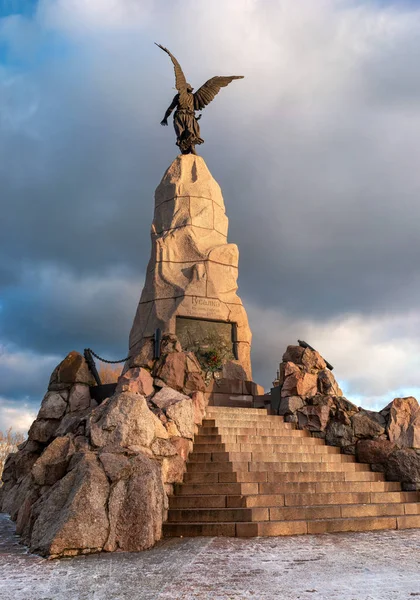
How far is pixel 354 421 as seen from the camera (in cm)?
1188

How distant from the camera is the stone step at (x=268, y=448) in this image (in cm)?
1048

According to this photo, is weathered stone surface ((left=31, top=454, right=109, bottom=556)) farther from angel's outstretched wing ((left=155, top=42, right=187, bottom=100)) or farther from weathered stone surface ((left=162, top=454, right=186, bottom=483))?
angel's outstretched wing ((left=155, top=42, right=187, bottom=100))

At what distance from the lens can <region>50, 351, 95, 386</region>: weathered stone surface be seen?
12.9 m

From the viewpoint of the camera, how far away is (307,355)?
1377 cm

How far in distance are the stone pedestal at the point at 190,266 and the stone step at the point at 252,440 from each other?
476cm

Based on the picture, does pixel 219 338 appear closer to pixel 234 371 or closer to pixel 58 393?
pixel 234 371

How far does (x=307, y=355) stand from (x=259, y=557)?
302 inches

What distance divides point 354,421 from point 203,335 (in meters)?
5.85

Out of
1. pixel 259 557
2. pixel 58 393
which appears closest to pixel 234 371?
pixel 58 393

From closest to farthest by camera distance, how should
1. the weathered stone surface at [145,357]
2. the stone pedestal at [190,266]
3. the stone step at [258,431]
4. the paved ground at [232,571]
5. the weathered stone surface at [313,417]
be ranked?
the paved ground at [232,571] < the stone step at [258,431] < the weathered stone surface at [313,417] < the weathered stone surface at [145,357] < the stone pedestal at [190,266]

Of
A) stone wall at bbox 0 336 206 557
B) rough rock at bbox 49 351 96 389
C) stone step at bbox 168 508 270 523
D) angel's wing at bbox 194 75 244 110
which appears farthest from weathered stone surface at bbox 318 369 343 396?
angel's wing at bbox 194 75 244 110

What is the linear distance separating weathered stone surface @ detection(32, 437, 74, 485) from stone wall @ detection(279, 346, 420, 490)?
5634 millimetres

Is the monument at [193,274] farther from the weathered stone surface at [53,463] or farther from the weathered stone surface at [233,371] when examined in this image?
the weathered stone surface at [53,463]

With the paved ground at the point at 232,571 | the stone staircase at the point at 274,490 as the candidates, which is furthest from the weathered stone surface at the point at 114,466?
the stone staircase at the point at 274,490
